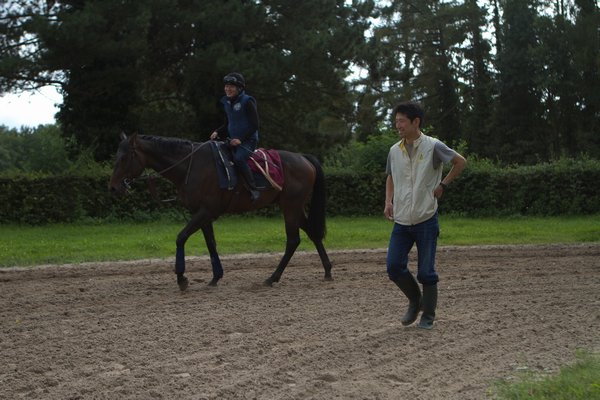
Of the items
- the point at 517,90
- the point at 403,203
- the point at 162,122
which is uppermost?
the point at 517,90

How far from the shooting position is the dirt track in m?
5.71

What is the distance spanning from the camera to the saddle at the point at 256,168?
1116cm

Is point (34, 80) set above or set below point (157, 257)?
above

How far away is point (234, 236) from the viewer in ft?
60.0

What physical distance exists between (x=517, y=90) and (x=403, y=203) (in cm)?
4347

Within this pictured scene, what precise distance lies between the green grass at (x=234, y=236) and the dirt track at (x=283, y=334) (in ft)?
10.9

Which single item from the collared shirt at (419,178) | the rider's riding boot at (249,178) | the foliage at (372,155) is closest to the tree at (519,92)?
the foliage at (372,155)

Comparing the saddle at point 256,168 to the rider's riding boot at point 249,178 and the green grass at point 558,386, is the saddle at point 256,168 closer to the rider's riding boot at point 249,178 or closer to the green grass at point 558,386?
the rider's riding boot at point 249,178

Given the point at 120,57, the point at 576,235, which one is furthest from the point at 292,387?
the point at 120,57

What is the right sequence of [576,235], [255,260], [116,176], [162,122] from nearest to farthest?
[116,176] < [255,260] < [576,235] < [162,122]

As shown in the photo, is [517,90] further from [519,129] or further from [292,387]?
[292,387]

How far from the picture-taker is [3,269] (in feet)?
44.0

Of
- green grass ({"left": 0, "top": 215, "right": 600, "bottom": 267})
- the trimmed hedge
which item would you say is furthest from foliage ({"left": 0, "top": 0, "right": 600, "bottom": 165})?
green grass ({"left": 0, "top": 215, "right": 600, "bottom": 267})

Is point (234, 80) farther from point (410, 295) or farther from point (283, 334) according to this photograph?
point (283, 334)
